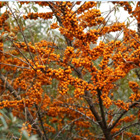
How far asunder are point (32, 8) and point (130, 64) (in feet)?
5.76

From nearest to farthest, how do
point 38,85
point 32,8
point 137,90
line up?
point 38,85, point 137,90, point 32,8

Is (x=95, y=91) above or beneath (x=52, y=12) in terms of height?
beneath

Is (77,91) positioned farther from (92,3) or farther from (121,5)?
(121,5)

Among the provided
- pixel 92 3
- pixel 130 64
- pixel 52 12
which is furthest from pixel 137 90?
pixel 52 12

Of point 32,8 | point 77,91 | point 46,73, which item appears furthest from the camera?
point 32,8

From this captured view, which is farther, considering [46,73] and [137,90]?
[137,90]

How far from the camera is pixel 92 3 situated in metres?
2.73

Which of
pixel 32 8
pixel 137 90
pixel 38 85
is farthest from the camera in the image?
pixel 32 8

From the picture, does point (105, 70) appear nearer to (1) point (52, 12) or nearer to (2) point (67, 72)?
(2) point (67, 72)

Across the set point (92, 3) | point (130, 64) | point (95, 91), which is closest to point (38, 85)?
point (95, 91)

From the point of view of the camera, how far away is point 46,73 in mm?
2068

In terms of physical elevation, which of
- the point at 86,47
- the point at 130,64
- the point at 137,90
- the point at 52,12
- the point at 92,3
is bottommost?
the point at 137,90

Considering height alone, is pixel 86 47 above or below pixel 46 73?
above

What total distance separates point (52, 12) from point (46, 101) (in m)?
1.42
